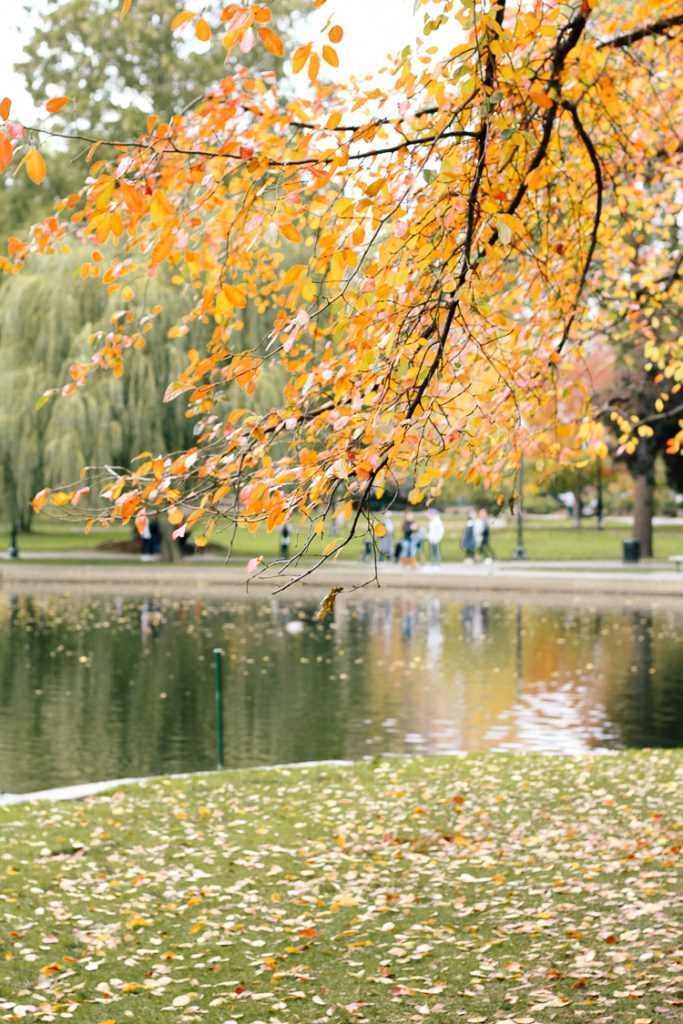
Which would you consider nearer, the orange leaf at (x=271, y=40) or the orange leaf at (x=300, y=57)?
the orange leaf at (x=271, y=40)

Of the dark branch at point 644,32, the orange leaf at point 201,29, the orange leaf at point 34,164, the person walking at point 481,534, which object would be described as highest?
the dark branch at point 644,32

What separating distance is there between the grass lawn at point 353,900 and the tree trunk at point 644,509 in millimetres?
30895

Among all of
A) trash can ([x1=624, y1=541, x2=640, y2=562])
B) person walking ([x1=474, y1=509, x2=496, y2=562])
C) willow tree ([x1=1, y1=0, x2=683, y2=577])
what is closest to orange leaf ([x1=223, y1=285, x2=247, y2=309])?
willow tree ([x1=1, y1=0, x2=683, y2=577])

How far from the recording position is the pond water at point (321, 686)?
11.7m

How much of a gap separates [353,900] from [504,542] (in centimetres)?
4425

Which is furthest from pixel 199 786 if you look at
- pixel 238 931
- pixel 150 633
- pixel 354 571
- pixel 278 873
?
pixel 354 571

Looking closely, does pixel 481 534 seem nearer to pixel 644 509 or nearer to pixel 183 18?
pixel 644 509

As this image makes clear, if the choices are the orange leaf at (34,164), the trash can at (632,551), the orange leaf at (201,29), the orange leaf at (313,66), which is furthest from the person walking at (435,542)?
the orange leaf at (34,164)

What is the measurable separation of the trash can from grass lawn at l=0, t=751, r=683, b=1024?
26127 mm

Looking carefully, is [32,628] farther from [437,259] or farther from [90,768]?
[437,259]

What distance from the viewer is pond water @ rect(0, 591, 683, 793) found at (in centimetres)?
1173

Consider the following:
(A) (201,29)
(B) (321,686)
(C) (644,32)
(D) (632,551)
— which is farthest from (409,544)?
(A) (201,29)

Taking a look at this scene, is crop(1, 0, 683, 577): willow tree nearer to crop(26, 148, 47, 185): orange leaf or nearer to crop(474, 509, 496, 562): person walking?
crop(26, 148, 47, 185): orange leaf

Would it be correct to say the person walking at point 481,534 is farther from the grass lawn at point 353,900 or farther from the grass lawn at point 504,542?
the grass lawn at point 353,900
